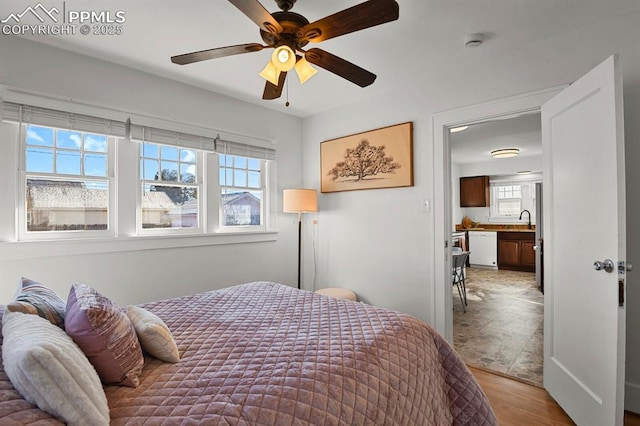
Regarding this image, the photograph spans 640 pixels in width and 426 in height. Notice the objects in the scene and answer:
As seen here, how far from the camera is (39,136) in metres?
2.47

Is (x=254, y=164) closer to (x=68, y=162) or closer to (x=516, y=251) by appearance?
(x=68, y=162)

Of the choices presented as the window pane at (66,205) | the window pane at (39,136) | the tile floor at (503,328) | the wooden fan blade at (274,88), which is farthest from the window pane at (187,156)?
the tile floor at (503,328)

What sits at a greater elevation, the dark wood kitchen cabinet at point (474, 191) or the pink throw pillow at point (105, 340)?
the dark wood kitchen cabinet at point (474, 191)

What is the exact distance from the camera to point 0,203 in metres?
2.24

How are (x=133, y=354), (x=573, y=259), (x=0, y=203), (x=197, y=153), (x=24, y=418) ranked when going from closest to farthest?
1. (x=24, y=418)
2. (x=133, y=354)
3. (x=573, y=259)
4. (x=0, y=203)
5. (x=197, y=153)

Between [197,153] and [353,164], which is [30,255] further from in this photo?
[353,164]

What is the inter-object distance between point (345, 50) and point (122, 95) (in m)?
1.89

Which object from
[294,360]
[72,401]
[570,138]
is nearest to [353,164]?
[570,138]

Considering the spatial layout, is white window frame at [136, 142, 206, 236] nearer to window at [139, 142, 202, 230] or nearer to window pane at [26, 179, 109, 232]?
window at [139, 142, 202, 230]

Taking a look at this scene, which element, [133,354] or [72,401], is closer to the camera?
[72,401]

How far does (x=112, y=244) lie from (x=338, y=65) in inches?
88.8

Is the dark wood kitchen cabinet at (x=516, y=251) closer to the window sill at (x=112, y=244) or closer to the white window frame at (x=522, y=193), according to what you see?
the white window frame at (x=522, y=193)

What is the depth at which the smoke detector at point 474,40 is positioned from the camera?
235 cm

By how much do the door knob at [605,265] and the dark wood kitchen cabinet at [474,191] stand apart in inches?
250
